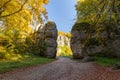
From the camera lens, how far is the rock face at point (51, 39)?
4113 cm

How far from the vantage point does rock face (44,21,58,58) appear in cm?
4113

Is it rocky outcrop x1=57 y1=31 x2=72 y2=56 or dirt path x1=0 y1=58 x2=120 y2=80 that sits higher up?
rocky outcrop x1=57 y1=31 x2=72 y2=56

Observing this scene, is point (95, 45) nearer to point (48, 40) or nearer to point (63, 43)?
point (48, 40)

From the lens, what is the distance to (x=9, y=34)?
22.8 meters

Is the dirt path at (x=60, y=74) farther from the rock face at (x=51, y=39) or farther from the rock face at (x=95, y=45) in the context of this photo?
the rock face at (x=51, y=39)

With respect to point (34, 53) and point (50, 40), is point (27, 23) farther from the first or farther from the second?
point (50, 40)

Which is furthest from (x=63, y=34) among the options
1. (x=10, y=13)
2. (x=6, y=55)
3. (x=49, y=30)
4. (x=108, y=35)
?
(x=10, y=13)

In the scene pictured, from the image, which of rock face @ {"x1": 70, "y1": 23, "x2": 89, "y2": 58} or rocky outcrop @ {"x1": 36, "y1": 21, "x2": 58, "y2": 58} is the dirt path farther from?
rocky outcrop @ {"x1": 36, "y1": 21, "x2": 58, "y2": 58}

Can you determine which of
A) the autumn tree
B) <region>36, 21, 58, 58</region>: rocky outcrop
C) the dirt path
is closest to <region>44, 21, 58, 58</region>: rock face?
<region>36, 21, 58, 58</region>: rocky outcrop

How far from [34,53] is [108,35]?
15006mm

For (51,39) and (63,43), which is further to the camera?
(63,43)

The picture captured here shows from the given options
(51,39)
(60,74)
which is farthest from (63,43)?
(60,74)

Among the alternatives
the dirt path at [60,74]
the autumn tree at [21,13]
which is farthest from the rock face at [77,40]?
the dirt path at [60,74]

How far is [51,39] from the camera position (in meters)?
43.0
